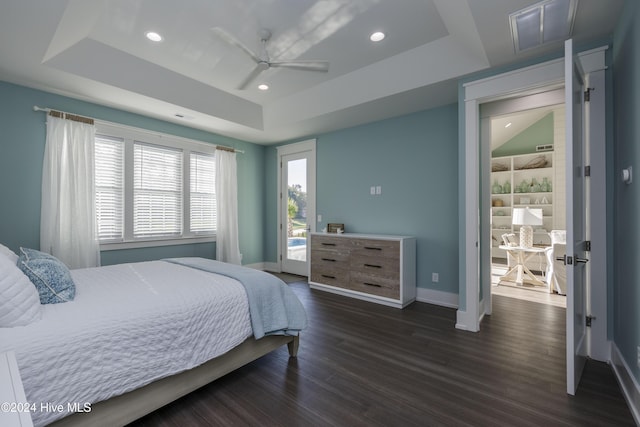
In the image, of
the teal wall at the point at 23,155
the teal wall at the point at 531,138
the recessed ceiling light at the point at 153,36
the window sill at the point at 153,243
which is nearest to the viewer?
the recessed ceiling light at the point at 153,36

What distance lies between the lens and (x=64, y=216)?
331cm

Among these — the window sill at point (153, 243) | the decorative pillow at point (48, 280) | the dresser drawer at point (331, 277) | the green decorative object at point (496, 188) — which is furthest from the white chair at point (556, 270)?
the decorative pillow at point (48, 280)

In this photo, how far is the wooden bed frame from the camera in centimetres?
140

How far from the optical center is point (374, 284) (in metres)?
3.79

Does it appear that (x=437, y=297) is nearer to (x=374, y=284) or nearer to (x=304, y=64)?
(x=374, y=284)

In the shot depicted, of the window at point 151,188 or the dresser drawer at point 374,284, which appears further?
the window at point 151,188

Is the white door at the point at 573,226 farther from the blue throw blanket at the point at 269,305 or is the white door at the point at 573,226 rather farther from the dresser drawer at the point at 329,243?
the dresser drawer at the point at 329,243

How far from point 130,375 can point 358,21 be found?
10.1 ft

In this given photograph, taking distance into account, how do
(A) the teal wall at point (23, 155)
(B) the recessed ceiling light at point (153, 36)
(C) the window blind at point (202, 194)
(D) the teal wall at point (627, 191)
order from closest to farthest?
(D) the teal wall at point (627, 191) < (B) the recessed ceiling light at point (153, 36) < (A) the teal wall at point (23, 155) < (C) the window blind at point (202, 194)

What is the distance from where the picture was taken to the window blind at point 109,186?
370 centimetres

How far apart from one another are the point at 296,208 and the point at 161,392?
3928 millimetres

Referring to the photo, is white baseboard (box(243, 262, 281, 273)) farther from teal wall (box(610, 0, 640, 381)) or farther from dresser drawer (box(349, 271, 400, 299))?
teal wall (box(610, 0, 640, 381))

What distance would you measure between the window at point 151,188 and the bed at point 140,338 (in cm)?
170

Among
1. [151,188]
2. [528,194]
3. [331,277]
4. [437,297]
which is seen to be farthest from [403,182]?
[528,194]
